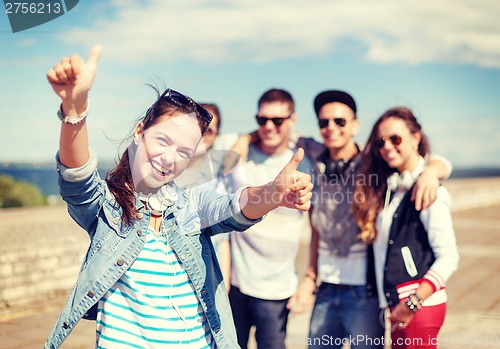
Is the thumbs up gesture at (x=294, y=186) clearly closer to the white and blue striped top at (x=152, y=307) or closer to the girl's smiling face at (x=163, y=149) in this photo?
the girl's smiling face at (x=163, y=149)

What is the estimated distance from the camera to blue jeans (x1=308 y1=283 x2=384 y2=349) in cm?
356

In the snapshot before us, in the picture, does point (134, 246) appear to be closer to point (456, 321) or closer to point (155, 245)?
point (155, 245)

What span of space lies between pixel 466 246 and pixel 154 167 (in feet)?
36.9

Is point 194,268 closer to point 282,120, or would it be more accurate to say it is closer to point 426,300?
point 426,300

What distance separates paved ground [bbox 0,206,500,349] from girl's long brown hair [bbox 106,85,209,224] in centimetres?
347

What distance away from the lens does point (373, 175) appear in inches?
143

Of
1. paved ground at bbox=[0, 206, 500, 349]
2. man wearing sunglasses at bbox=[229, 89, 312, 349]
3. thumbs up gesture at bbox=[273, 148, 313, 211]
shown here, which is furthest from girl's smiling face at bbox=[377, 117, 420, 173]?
paved ground at bbox=[0, 206, 500, 349]

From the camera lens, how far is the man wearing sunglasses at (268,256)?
3.95 m

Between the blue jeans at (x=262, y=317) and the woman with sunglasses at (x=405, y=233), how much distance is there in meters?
0.75

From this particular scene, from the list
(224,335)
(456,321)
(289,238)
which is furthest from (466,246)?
(224,335)

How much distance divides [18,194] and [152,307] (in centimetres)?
2438

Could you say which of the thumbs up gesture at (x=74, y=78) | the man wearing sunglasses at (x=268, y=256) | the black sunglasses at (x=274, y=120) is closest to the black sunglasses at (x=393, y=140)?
the man wearing sunglasses at (x=268, y=256)

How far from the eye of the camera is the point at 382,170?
12.0 ft

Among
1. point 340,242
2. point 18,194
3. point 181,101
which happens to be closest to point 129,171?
point 181,101
